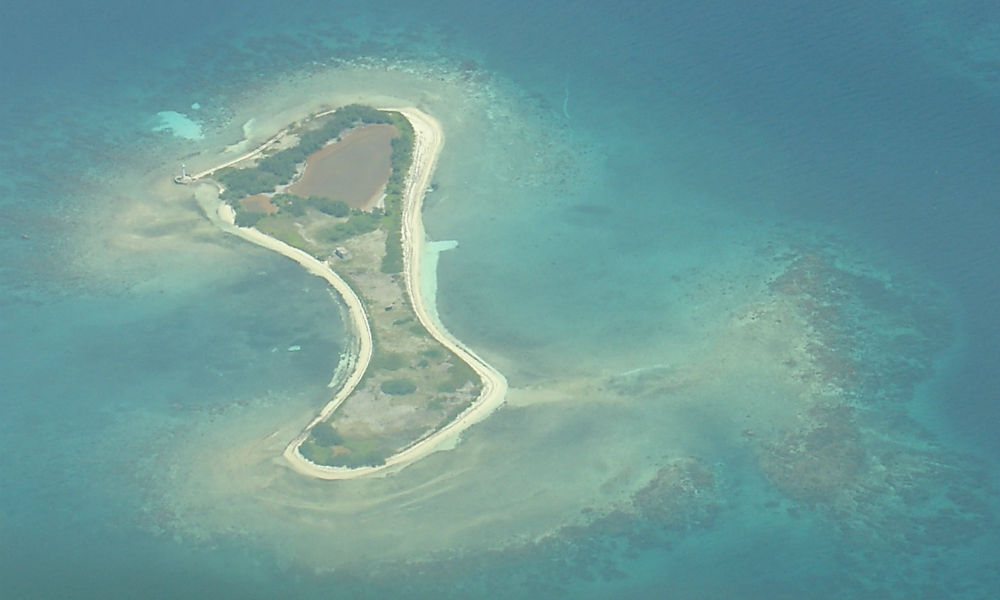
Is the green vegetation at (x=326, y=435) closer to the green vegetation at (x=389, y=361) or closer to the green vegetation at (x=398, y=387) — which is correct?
the green vegetation at (x=398, y=387)

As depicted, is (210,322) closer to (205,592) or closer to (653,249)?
(205,592)

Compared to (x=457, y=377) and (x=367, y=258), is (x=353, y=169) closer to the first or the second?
(x=367, y=258)

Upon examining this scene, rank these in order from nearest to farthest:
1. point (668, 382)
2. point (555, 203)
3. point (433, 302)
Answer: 1. point (668, 382)
2. point (433, 302)
3. point (555, 203)

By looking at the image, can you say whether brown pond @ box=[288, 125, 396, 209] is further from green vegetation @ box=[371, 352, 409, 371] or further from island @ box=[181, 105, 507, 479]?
green vegetation @ box=[371, 352, 409, 371]

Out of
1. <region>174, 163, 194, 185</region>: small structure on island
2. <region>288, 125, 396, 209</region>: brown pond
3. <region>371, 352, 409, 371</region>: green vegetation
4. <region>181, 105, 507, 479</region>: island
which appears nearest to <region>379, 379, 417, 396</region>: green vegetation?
<region>181, 105, 507, 479</region>: island

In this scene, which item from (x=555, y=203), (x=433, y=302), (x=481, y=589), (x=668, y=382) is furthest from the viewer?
(x=555, y=203)

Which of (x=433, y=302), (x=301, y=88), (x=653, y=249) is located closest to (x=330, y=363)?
(x=433, y=302)
